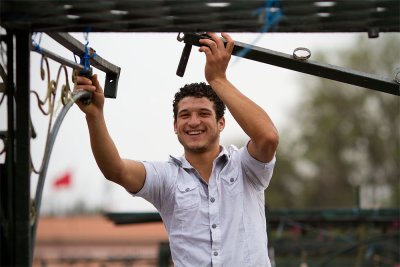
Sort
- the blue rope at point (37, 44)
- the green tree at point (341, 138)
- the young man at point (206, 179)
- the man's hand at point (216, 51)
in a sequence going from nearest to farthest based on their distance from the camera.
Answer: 1. the blue rope at point (37, 44)
2. the man's hand at point (216, 51)
3. the young man at point (206, 179)
4. the green tree at point (341, 138)

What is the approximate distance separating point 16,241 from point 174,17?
71 cm

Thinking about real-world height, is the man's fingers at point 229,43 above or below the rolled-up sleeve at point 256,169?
above

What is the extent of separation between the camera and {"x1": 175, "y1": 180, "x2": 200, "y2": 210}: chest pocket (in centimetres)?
370

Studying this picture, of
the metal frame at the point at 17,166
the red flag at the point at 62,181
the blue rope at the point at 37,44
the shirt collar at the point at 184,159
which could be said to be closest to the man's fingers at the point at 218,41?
the blue rope at the point at 37,44

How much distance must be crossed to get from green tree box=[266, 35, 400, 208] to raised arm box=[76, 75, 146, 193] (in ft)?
121

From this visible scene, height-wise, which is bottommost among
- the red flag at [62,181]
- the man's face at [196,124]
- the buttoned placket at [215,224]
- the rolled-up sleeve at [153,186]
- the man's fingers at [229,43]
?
the red flag at [62,181]

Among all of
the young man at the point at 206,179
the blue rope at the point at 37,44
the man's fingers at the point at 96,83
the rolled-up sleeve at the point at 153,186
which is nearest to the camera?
the blue rope at the point at 37,44

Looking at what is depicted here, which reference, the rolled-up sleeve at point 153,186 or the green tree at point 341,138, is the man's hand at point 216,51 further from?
the green tree at point 341,138

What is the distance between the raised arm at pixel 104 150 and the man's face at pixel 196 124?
0.77 ft

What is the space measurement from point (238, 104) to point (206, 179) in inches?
26.8

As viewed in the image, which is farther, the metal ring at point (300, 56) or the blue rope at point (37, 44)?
the metal ring at point (300, 56)

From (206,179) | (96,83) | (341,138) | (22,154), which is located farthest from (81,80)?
(341,138)

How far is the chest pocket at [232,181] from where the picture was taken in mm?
3707

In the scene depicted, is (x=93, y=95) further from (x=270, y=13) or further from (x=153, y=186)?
(x=270, y=13)
